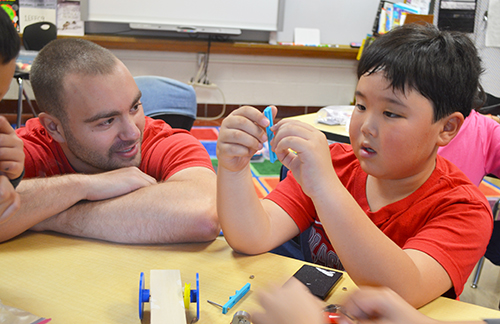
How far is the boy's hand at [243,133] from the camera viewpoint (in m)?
0.92

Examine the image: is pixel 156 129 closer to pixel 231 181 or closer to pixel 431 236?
pixel 231 181

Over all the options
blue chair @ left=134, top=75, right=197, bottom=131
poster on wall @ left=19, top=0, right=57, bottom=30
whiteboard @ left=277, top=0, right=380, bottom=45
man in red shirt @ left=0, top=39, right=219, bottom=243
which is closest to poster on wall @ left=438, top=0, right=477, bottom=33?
whiteboard @ left=277, top=0, right=380, bottom=45

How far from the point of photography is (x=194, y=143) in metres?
1.44

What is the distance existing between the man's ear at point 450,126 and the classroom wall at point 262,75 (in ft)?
14.3

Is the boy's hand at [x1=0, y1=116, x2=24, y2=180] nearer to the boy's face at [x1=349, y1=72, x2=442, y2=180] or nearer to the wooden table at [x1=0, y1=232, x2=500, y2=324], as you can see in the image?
the wooden table at [x1=0, y1=232, x2=500, y2=324]

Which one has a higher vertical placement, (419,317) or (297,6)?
(297,6)

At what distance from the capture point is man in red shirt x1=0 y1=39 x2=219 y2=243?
1.02m

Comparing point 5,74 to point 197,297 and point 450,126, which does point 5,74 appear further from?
point 450,126

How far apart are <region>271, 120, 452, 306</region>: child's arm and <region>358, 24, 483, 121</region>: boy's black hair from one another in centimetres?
30

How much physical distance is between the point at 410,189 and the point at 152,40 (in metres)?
4.26

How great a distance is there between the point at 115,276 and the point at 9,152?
33 centimetres

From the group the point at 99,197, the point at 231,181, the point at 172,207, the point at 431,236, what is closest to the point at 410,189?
the point at 431,236

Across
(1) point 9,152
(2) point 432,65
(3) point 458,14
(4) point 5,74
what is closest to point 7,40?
(4) point 5,74

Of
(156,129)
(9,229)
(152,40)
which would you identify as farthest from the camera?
(152,40)
